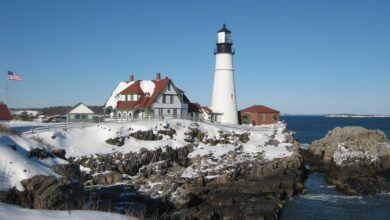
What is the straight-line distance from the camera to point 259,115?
56969 millimetres

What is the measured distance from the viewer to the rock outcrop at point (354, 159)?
32344 millimetres

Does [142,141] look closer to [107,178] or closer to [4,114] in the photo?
[107,178]

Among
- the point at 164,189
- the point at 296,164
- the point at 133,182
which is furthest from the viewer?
the point at 296,164

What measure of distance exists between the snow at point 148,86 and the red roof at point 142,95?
0.43m

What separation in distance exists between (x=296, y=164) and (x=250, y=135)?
8.06 meters

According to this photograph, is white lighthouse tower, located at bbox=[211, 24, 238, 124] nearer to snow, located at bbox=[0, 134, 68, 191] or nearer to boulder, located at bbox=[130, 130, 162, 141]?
boulder, located at bbox=[130, 130, 162, 141]

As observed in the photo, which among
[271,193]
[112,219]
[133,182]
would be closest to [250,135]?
[271,193]

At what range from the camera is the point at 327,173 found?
38219 mm

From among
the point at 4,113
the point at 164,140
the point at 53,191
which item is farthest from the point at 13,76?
the point at 53,191

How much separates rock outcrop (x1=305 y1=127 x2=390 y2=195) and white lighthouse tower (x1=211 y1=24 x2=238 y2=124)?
11161 mm

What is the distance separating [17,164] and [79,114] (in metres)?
29.6

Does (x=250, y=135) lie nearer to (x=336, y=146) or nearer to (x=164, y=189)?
(x=336, y=146)

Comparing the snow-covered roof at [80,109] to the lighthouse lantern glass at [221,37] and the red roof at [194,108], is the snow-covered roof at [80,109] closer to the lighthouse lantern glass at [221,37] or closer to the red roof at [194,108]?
the red roof at [194,108]

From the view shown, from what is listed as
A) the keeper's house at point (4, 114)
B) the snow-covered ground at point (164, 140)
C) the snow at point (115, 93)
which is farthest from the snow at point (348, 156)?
the keeper's house at point (4, 114)
